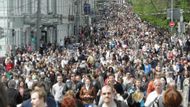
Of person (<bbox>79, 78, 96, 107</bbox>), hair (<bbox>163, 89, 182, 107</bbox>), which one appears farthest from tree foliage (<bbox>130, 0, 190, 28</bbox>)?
hair (<bbox>163, 89, 182, 107</bbox>)

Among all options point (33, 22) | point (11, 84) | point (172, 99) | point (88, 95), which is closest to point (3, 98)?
point (172, 99)

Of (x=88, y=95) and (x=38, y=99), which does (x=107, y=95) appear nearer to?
(x=38, y=99)

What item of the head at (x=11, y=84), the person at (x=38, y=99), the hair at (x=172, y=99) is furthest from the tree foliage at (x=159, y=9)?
the hair at (x=172, y=99)

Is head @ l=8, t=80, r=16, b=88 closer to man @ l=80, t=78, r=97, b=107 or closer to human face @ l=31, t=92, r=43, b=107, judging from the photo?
man @ l=80, t=78, r=97, b=107

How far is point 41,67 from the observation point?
28.4 metres

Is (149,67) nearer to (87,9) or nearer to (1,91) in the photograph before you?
(1,91)

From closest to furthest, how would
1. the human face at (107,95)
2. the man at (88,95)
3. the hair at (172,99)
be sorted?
the hair at (172,99), the human face at (107,95), the man at (88,95)

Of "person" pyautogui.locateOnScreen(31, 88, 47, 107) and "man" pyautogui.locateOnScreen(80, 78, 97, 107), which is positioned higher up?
"person" pyautogui.locateOnScreen(31, 88, 47, 107)

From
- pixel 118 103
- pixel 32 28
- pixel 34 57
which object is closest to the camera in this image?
pixel 118 103

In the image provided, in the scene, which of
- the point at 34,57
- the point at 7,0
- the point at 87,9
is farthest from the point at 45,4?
the point at 34,57

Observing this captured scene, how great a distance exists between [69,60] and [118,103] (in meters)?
26.0

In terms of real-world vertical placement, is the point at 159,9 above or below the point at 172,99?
below

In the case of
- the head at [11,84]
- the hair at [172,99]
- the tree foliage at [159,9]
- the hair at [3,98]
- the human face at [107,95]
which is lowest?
the tree foliage at [159,9]

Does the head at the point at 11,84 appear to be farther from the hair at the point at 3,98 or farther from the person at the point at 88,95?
the hair at the point at 3,98
